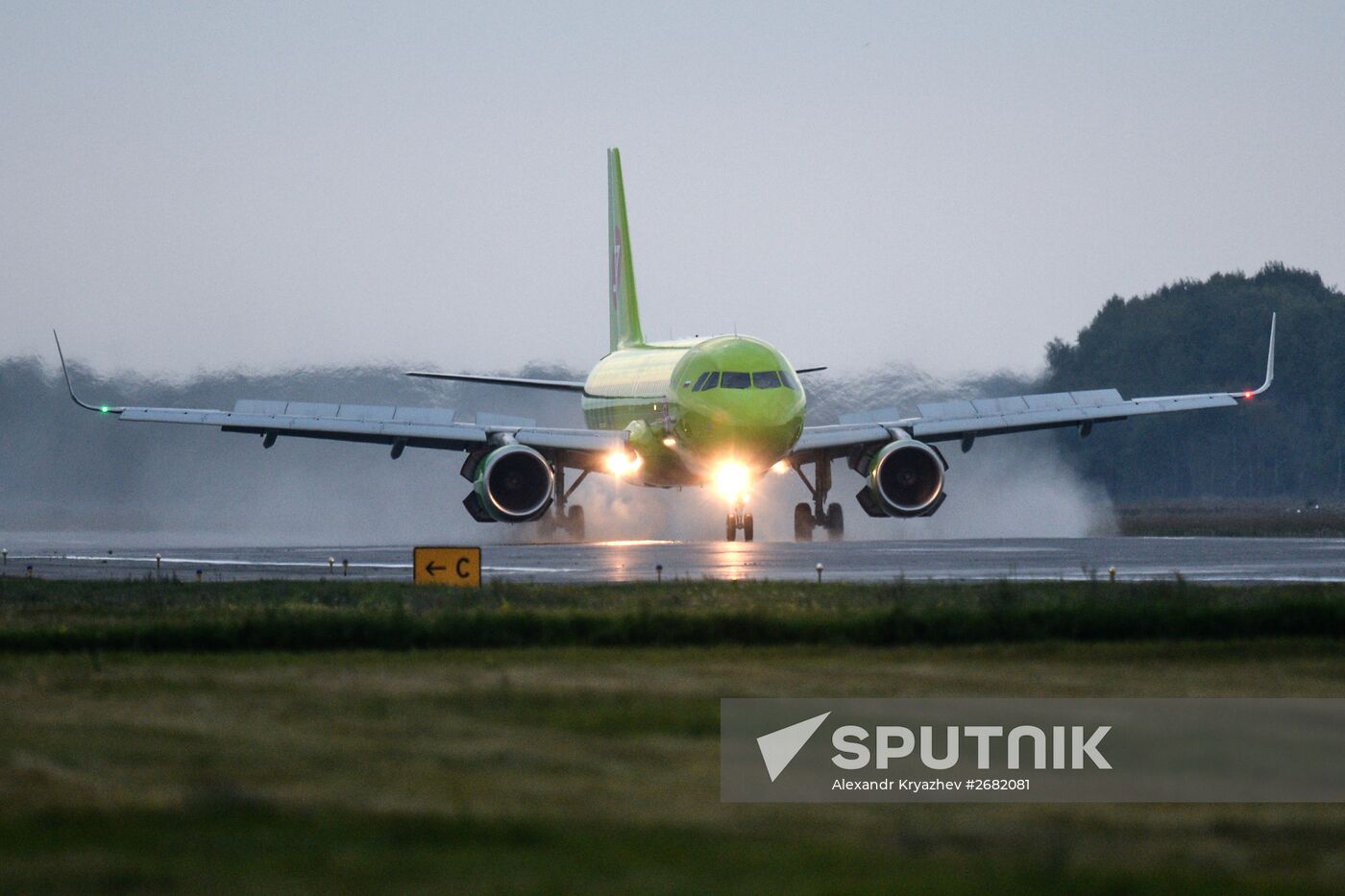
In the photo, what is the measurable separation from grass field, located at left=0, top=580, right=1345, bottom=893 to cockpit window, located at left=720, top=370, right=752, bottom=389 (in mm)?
21299

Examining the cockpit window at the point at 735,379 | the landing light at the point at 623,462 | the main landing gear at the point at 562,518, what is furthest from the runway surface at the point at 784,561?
the main landing gear at the point at 562,518

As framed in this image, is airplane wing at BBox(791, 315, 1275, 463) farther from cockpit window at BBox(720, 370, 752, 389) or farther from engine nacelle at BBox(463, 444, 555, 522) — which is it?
engine nacelle at BBox(463, 444, 555, 522)

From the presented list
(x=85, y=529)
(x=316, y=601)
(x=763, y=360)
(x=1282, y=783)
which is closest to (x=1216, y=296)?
(x=85, y=529)

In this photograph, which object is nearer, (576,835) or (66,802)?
(576,835)

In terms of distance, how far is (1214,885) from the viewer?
7.43 metres

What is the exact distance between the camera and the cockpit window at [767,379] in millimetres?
41938

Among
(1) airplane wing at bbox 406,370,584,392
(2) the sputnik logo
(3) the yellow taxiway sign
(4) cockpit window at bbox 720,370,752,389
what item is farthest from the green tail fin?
(2) the sputnik logo

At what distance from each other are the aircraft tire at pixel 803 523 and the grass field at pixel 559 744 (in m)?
27.3

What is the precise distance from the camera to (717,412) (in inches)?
1636

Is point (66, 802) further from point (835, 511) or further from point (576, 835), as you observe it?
point (835, 511)

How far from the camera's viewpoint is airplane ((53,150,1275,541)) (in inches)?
1660

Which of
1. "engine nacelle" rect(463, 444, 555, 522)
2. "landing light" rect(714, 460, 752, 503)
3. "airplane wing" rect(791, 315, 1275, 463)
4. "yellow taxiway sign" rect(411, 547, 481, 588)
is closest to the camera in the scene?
"yellow taxiway sign" rect(411, 547, 481, 588)

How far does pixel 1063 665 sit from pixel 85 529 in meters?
54.2

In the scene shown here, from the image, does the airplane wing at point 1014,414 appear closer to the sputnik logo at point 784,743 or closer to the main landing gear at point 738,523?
the main landing gear at point 738,523
